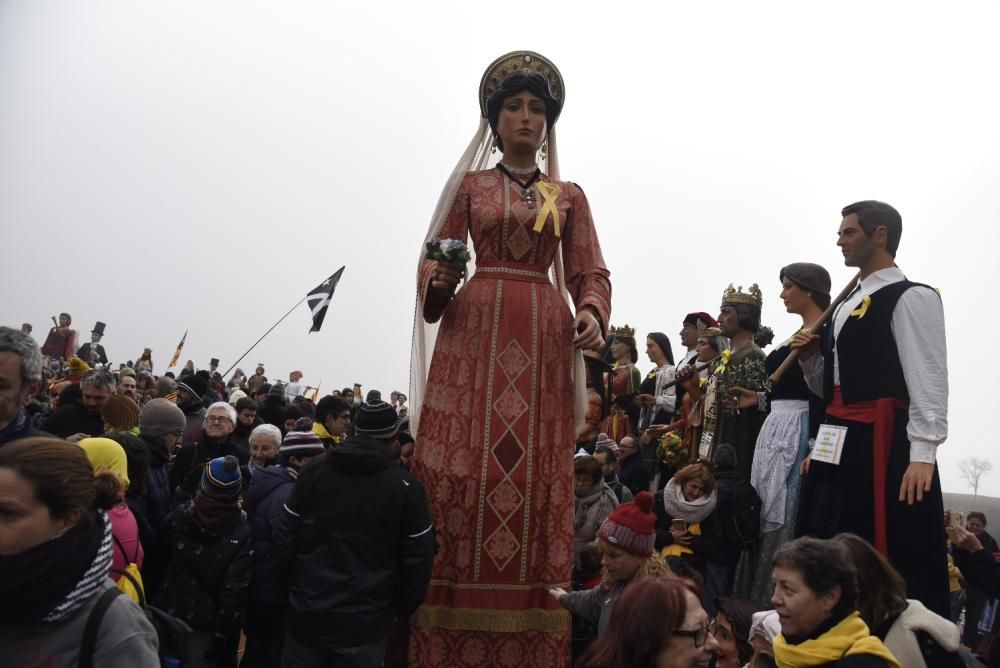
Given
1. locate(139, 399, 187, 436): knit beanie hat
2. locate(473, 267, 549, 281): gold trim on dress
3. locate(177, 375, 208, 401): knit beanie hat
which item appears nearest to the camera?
locate(473, 267, 549, 281): gold trim on dress

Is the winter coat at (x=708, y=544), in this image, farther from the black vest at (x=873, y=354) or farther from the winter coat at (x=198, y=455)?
the winter coat at (x=198, y=455)

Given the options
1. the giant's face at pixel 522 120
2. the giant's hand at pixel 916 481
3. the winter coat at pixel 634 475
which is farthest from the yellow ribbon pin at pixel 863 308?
the winter coat at pixel 634 475

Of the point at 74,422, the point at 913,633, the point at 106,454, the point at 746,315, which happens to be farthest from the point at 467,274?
the point at 74,422

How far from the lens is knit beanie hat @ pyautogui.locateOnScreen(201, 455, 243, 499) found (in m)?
4.21

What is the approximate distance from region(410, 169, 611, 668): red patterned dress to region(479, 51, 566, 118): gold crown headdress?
0.54 meters

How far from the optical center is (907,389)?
3.88 meters

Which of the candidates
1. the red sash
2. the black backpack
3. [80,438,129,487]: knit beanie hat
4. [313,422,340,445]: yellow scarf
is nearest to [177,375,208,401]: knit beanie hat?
[313,422,340,445]: yellow scarf

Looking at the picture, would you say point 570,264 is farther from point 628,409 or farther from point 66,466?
point 628,409

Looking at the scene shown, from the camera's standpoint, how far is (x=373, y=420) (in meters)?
3.97

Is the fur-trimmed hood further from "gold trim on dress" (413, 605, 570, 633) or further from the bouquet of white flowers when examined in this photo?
the bouquet of white flowers

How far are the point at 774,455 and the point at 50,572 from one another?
434 centimetres

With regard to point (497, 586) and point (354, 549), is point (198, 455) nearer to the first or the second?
point (354, 549)

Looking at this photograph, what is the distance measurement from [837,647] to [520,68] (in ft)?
10.2

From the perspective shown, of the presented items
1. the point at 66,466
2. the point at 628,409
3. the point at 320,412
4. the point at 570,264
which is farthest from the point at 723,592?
the point at 66,466
